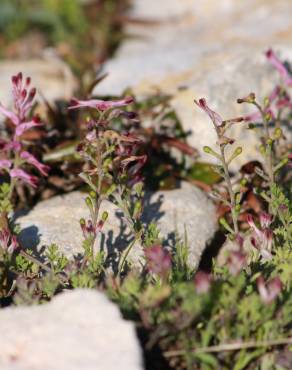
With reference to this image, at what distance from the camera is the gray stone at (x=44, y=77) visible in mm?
6377

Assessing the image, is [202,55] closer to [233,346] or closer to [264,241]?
[264,241]

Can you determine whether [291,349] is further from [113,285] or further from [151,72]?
[151,72]

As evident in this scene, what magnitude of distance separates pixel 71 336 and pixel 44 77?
457 centimetres

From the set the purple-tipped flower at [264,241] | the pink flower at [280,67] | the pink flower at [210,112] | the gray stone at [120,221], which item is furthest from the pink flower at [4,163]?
the pink flower at [280,67]

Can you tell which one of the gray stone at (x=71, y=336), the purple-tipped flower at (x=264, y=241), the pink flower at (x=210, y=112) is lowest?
the gray stone at (x=71, y=336)

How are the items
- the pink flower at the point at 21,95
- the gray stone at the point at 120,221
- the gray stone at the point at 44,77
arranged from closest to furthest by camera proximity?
the pink flower at the point at 21,95, the gray stone at the point at 120,221, the gray stone at the point at 44,77

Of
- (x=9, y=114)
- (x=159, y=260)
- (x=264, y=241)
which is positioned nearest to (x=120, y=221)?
(x=9, y=114)

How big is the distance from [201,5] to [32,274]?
637 cm

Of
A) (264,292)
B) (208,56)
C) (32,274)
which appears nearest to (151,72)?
(208,56)

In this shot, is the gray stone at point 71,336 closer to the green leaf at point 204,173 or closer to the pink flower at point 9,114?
the pink flower at point 9,114

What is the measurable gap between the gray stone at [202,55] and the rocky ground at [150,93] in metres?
0.01

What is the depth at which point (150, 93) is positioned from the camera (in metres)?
5.98

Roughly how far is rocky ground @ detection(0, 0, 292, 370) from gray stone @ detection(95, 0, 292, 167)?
0.4 inches

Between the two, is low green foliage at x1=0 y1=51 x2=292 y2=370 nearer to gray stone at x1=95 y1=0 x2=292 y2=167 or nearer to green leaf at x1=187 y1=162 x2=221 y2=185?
green leaf at x1=187 y1=162 x2=221 y2=185
